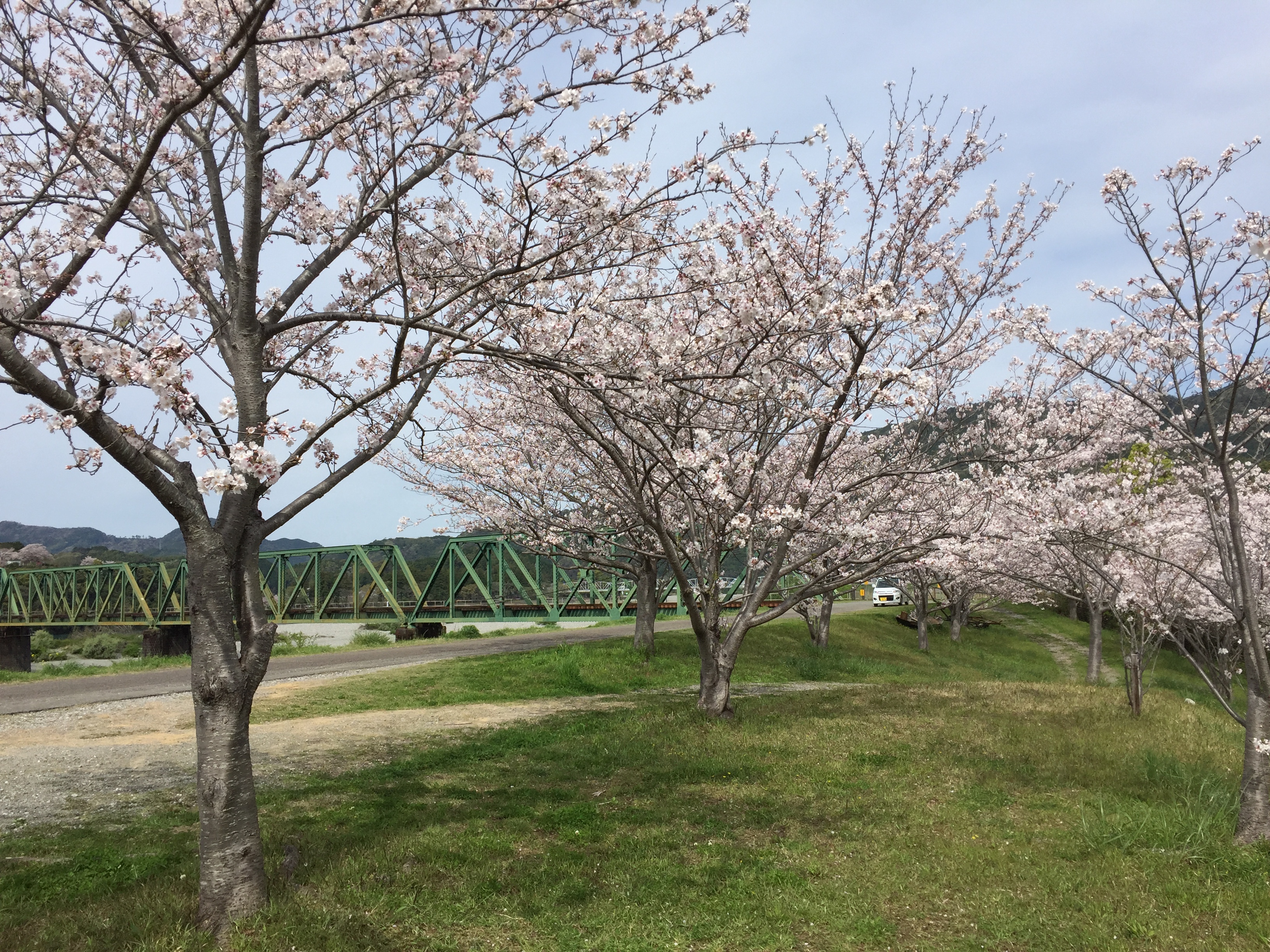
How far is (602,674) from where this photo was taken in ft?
55.9

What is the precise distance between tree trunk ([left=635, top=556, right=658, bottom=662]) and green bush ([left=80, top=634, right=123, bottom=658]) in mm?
35409

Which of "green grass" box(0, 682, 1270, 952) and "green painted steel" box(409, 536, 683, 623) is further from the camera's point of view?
"green painted steel" box(409, 536, 683, 623)

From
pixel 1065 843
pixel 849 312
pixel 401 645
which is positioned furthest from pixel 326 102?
pixel 401 645

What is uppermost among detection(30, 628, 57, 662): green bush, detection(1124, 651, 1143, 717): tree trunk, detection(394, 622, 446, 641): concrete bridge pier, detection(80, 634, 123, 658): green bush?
detection(1124, 651, 1143, 717): tree trunk

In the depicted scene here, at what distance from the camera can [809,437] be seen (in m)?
12.3

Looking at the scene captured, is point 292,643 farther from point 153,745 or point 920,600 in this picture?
point 920,600

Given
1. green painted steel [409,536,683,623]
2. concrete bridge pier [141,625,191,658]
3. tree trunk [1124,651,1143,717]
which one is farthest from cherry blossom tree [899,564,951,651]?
concrete bridge pier [141,625,191,658]

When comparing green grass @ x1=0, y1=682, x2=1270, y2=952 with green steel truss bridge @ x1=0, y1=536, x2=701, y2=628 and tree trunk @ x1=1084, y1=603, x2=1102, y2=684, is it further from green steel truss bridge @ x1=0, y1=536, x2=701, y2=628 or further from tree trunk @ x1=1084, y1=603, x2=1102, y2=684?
green steel truss bridge @ x1=0, y1=536, x2=701, y2=628

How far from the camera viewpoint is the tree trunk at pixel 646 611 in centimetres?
1856

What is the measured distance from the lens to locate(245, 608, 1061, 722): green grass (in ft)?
47.9

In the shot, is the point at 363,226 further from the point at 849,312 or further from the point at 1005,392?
the point at 1005,392

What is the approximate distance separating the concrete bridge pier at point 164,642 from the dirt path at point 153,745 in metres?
25.8

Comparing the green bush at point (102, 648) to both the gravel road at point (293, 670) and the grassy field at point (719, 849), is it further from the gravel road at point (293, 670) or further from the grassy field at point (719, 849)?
the grassy field at point (719, 849)

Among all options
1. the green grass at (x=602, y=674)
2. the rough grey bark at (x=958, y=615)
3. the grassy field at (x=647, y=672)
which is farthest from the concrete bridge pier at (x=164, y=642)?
the rough grey bark at (x=958, y=615)
